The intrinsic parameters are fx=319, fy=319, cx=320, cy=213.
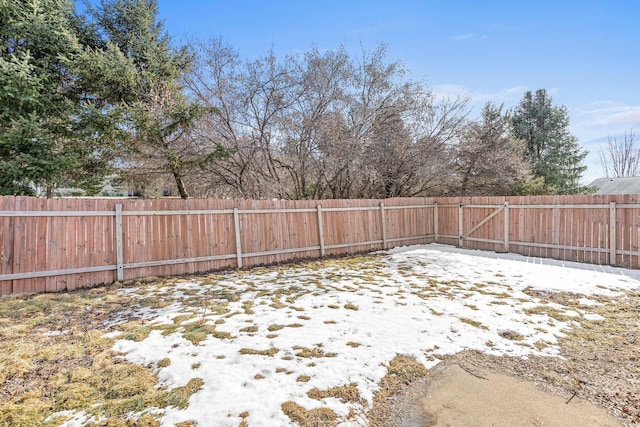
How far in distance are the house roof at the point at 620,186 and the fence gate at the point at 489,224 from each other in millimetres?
17587

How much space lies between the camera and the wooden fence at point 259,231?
476cm

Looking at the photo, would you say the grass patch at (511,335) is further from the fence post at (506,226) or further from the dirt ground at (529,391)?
the fence post at (506,226)

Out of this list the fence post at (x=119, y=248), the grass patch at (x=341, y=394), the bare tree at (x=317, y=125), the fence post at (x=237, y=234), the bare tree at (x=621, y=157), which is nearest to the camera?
the grass patch at (x=341, y=394)

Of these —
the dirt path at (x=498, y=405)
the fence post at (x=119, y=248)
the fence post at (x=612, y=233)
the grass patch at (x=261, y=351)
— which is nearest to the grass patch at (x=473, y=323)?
the dirt path at (x=498, y=405)

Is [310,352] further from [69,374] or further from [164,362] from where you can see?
[69,374]

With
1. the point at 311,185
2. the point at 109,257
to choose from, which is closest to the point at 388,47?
the point at 311,185

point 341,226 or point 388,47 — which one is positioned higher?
point 388,47

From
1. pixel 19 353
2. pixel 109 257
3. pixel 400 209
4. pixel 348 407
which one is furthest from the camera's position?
pixel 400 209

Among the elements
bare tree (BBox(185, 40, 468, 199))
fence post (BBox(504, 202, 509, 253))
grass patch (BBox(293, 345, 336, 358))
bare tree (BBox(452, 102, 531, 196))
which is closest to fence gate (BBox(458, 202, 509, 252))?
fence post (BBox(504, 202, 509, 253))

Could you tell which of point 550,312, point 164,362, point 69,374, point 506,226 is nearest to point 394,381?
point 164,362

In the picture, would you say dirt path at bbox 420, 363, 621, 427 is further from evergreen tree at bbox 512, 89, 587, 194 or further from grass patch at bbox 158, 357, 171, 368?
evergreen tree at bbox 512, 89, 587, 194

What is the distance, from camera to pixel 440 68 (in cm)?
1068

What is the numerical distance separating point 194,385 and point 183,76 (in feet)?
27.4

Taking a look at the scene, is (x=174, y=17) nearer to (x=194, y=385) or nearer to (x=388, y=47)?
(x=388, y=47)
